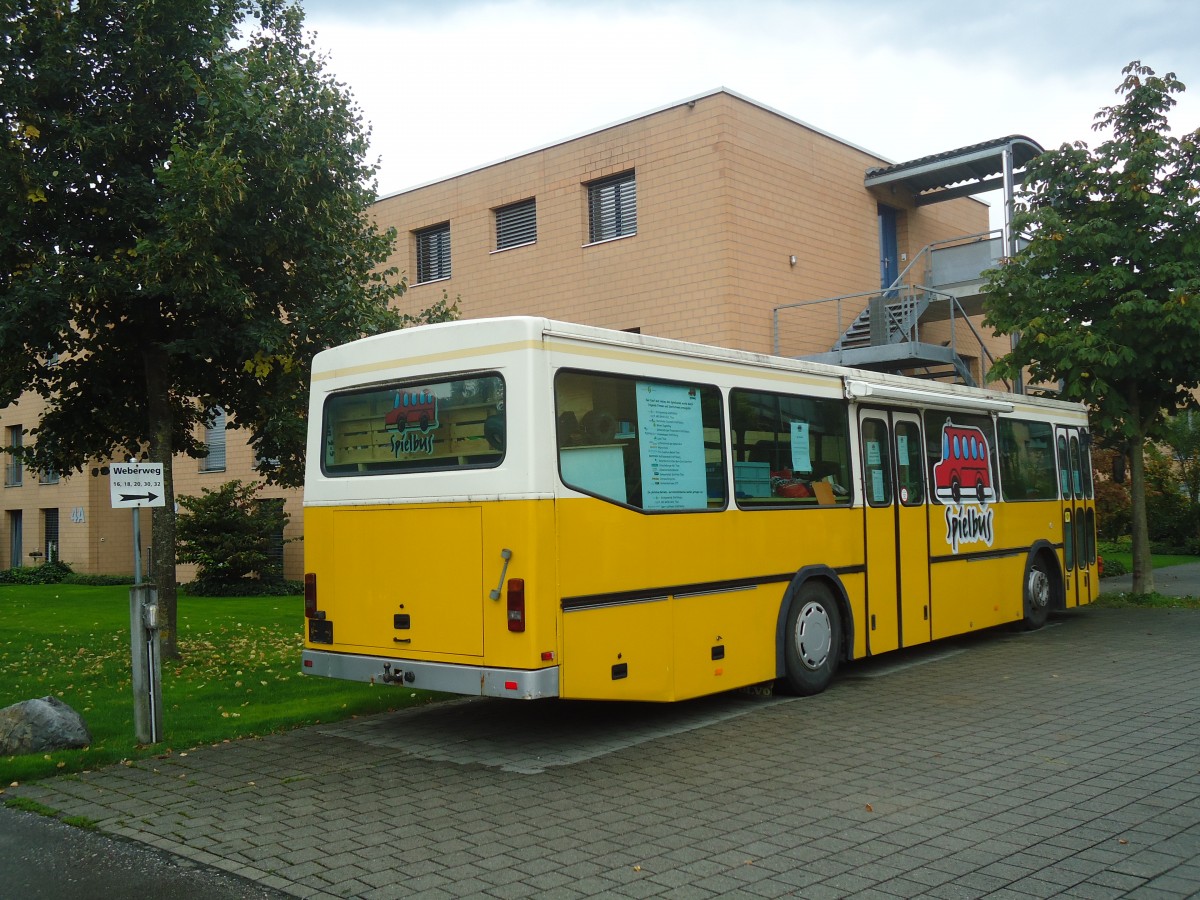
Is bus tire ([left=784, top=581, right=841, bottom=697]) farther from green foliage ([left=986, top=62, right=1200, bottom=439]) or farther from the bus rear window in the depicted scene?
green foliage ([left=986, top=62, right=1200, bottom=439])

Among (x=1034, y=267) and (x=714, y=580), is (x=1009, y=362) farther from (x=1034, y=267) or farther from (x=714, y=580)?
(x=714, y=580)

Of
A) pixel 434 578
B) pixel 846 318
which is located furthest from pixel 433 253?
pixel 434 578

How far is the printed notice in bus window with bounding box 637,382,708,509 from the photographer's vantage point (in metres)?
8.18

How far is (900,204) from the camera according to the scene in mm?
24422

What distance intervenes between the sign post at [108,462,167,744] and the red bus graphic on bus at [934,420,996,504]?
305 inches

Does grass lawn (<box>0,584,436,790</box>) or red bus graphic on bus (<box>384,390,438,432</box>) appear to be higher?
red bus graphic on bus (<box>384,390,438,432</box>)

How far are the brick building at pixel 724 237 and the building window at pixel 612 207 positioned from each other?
4 cm

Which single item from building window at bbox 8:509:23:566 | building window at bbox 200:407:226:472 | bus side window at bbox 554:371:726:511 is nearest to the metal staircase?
bus side window at bbox 554:371:726:511

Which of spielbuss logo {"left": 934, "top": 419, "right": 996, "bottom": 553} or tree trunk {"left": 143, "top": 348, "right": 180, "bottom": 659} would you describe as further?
tree trunk {"left": 143, "top": 348, "right": 180, "bottom": 659}

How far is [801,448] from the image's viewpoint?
979 cm

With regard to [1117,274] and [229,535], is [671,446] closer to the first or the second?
[1117,274]

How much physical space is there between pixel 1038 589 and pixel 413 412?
928 centimetres

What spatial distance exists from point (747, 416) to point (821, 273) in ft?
44.3

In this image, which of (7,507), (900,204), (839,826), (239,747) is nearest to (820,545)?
(839,826)
